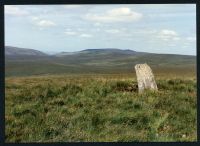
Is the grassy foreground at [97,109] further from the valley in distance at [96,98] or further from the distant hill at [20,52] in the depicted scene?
the distant hill at [20,52]

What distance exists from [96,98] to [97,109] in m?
0.13

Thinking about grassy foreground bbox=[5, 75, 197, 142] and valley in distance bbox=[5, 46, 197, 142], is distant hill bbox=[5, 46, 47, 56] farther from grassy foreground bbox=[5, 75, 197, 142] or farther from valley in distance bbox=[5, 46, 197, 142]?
grassy foreground bbox=[5, 75, 197, 142]

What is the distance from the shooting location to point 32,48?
4941 millimetres

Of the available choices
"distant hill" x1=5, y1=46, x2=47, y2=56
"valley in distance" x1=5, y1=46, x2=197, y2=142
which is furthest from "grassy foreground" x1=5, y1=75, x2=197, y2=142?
"distant hill" x1=5, y1=46, x2=47, y2=56

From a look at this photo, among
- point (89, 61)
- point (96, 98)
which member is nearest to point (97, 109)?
point (96, 98)

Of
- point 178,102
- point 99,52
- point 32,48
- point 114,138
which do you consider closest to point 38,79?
point 32,48

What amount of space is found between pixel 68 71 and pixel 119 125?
77 centimetres

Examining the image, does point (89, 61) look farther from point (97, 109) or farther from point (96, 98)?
point (97, 109)

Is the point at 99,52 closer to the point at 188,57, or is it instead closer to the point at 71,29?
the point at 71,29

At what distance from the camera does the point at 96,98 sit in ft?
16.1

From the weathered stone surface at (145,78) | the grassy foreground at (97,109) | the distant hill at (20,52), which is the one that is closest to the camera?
the grassy foreground at (97,109)

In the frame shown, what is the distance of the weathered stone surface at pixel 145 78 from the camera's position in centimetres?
497

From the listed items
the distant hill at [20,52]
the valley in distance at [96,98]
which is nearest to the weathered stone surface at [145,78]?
the valley in distance at [96,98]

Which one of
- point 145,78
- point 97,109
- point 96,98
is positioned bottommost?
point 97,109
